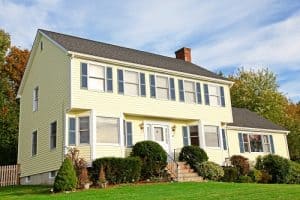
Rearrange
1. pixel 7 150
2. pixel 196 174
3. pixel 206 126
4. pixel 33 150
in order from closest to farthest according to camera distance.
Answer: pixel 196 174, pixel 33 150, pixel 206 126, pixel 7 150

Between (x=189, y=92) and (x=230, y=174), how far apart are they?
569 cm

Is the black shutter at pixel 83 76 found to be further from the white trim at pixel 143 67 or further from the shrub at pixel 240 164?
the shrub at pixel 240 164

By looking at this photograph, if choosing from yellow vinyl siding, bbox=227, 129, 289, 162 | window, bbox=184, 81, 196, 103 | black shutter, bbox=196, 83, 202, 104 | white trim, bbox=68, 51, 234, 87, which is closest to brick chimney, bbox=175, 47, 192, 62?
white trim, bbox=68, 51, 234, 87

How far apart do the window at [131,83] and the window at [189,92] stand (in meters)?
3.79

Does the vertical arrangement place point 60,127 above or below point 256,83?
below

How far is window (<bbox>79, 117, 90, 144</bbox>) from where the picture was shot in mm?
19938

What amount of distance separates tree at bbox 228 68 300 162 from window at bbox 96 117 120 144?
976 inches

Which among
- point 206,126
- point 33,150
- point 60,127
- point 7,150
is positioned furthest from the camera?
point 7,150

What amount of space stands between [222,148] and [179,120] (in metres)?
3.55

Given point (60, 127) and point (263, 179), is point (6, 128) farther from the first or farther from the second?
point (263, 179)

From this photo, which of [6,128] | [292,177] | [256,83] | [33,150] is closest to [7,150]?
[6,128]

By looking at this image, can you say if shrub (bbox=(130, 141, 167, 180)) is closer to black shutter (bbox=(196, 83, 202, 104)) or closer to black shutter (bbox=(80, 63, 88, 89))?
black shutter (bbox=(80, 63, 88, 89))

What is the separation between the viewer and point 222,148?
83.4ft

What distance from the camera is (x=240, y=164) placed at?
25.2 meters
